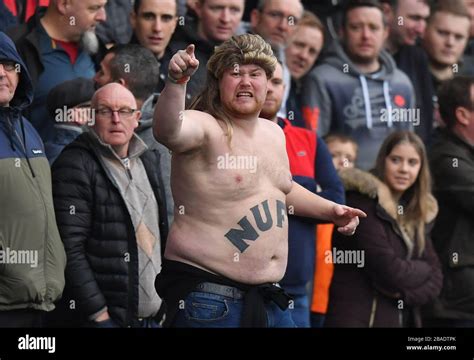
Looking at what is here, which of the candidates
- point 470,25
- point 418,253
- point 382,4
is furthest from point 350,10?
point 418,253

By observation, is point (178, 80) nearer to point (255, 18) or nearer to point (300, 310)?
point (300, 310)

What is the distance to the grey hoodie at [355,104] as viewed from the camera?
9.67 metres

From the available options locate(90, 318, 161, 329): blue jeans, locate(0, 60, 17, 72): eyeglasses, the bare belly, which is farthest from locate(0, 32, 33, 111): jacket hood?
the bare belly

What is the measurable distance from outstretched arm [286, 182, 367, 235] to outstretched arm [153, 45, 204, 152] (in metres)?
0.79

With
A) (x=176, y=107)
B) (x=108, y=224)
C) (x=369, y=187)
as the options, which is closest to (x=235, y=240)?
(x=176, y=107)

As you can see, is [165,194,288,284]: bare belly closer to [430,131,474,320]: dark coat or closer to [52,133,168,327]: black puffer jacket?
[52,133,168,327]: black puffer jacket

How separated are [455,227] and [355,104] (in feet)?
3.33

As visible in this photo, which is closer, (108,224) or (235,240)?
(235,240)

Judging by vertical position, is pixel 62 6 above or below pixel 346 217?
above

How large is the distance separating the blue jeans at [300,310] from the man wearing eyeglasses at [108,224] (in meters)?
0.81

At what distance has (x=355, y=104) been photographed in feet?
31.9

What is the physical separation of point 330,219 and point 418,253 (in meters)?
2.14

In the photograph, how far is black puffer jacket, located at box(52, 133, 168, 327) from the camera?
27.1 feet

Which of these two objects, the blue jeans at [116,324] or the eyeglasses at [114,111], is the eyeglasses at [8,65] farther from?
the blue jeans at [116,324]
